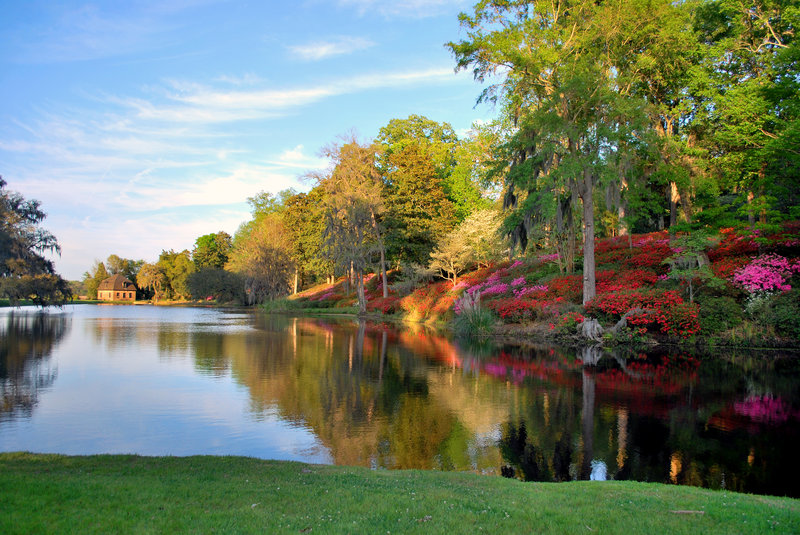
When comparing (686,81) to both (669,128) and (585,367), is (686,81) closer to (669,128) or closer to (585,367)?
(669,128)

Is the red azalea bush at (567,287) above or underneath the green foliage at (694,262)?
underneath

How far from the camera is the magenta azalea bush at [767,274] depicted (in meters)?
20.6

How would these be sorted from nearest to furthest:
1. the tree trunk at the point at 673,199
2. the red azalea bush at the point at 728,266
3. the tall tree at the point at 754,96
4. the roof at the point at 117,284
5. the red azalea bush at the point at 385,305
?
the tall tree at the point at 754,96
the red azalea bush at the point at 728,266
the tree trunk at the point at 673,199
the red azalea bush at the point at 385,305
the roof at the point at 117,284

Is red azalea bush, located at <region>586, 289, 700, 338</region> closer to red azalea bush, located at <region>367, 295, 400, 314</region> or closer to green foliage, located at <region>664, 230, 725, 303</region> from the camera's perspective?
green foliage, located at <region>664, 230, 725, 303</region>

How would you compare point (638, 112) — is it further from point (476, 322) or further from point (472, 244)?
point (472, 244)

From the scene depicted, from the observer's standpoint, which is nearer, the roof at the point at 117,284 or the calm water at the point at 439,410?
the calm water at the point at 439,410


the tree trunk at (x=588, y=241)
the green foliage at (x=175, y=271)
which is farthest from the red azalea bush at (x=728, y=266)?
the green foliage at (x=175, y=271)

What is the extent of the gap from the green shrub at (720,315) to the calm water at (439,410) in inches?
98.5

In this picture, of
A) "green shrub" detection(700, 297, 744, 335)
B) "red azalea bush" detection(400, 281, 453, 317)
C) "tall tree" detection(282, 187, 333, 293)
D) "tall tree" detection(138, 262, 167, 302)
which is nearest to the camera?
"green shrub" detection(700, 297, 744, 335)

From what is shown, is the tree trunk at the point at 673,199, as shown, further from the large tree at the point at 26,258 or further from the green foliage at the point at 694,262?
the large tree at the point at 26,258

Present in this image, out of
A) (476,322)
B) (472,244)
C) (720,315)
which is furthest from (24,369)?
(472,244)

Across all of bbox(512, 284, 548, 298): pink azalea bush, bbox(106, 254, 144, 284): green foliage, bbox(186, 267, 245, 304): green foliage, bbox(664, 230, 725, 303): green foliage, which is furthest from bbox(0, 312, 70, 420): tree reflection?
bbox(106, 254, 144, 284): green foliage

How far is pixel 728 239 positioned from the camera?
2511 cm

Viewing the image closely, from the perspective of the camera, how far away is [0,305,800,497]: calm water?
28.0 feet
